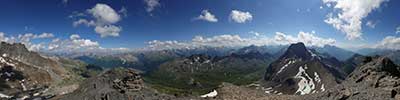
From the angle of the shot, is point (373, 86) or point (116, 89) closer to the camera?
point (373, 86)

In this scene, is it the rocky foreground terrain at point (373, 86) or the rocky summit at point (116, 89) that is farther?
the rocky summit at point (116, 89)

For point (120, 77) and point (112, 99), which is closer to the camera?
point (112, 99)

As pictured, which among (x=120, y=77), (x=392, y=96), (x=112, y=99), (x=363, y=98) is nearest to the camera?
(x=392, y=96)

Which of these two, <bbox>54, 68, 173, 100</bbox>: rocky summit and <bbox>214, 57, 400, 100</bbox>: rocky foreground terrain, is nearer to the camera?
<bbox>214, 57, 400, 100</bbox>: rocky foreground terrain

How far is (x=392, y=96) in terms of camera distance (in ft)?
222

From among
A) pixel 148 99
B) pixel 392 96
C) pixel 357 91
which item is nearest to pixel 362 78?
pixel 357 91

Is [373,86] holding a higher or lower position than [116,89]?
lower

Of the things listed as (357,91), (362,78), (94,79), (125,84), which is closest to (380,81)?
(357,91)

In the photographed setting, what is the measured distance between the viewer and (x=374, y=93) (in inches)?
2987

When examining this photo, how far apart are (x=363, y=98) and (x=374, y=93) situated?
94.3 inches

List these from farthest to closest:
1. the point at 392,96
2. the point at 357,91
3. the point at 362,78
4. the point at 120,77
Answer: the point at 120,77, the point at 362,78, the point at 357,91, the point at 392,96

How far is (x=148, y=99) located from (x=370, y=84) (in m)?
67.4

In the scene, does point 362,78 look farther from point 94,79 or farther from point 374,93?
point 94,79

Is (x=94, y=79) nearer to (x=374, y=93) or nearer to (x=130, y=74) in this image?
(x=130, y=74)
